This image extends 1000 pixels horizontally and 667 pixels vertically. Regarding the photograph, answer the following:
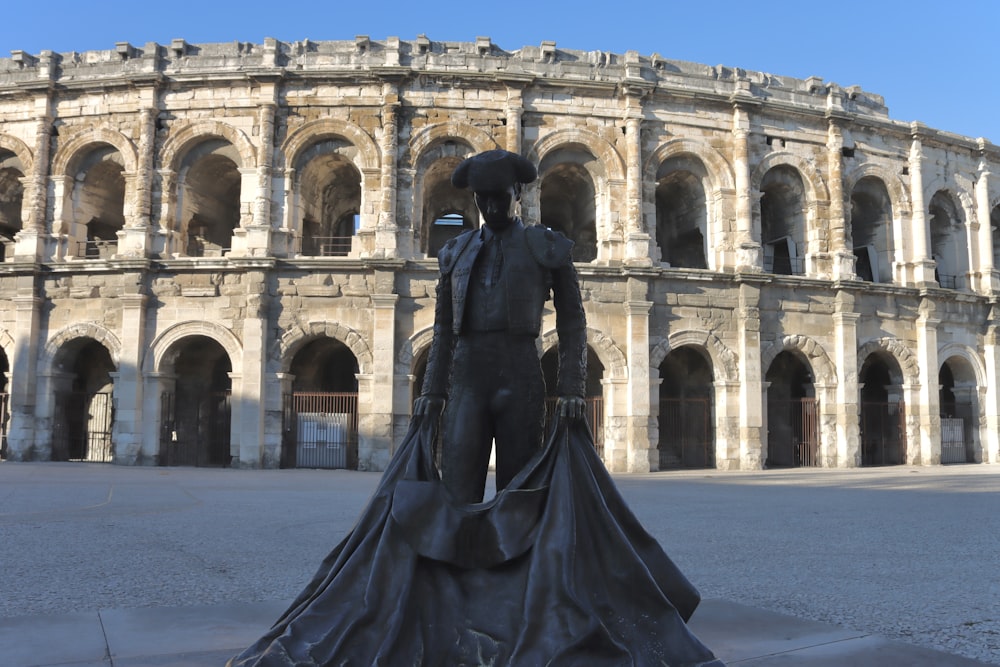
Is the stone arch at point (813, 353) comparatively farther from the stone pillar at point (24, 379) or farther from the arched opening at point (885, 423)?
the stone pillar at point (24, 379)

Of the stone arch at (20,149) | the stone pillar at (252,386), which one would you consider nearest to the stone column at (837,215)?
the stone pillar at (252,386)

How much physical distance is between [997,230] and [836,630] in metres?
24.6

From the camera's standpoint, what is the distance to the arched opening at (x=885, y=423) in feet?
66.7

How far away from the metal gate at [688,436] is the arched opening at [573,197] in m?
4.69

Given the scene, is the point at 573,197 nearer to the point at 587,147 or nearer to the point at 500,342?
the point at 587,147

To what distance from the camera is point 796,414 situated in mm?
20672

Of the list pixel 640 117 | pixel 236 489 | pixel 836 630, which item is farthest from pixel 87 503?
pixel 640 117

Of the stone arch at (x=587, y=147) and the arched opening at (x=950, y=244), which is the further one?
the arched opening at (x=950, y=244)

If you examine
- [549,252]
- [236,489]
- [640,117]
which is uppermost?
[640,117]

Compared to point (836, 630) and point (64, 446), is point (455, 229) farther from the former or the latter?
point (836, 630)

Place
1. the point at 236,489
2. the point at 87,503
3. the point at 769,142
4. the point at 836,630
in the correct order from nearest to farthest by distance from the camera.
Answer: the point at 836,630, the point at 87,503, the point at 236,489, the point at 769,142

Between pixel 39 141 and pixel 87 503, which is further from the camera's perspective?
pixel 39 141

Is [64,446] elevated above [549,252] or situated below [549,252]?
below

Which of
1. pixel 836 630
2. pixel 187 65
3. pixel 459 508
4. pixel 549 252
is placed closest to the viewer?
pixel 459 508
